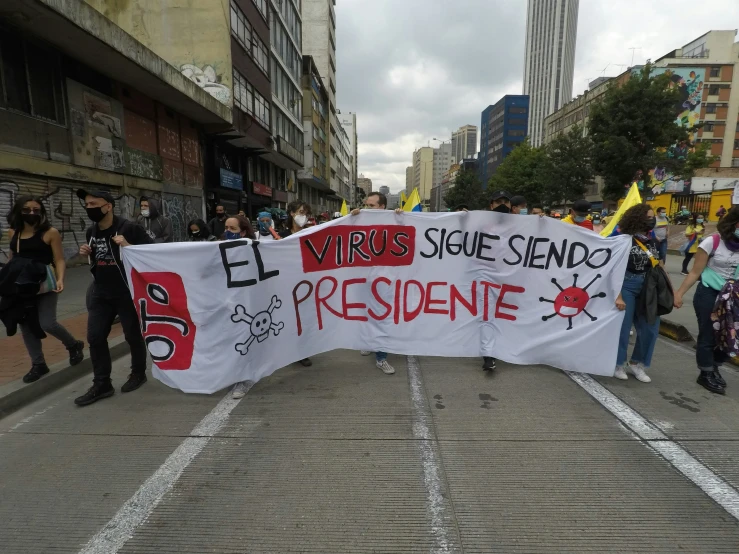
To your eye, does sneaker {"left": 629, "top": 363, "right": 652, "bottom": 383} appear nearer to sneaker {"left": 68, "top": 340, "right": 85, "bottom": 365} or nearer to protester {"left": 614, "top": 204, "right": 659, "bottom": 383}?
protester {"left": 614, "top": 204, "right": 659, "bottom": 383}

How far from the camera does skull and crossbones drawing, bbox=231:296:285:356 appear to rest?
13.3ft

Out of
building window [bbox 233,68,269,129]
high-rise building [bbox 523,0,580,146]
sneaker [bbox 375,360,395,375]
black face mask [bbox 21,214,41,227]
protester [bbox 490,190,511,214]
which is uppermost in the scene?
high-rise building [bbox 523,0,580,146]

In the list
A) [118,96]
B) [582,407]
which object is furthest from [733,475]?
[118,96]

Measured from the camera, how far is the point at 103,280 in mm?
3953

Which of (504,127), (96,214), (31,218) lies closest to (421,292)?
(96,214)

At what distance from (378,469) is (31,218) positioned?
394 centimetres

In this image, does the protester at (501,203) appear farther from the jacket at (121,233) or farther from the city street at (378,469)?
the jacket at (121,233)

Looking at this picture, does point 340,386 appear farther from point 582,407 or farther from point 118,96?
point 118,96

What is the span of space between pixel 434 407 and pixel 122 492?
239 cm

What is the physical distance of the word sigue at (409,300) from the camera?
4699 mm

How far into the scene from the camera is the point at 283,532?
226cm

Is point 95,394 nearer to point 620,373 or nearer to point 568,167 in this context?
point 620,373

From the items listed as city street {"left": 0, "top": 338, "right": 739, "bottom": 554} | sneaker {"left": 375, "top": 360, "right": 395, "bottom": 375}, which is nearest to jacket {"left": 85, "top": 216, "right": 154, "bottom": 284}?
city street {"left": 0, "top": 338, "right": 739, "bottom": 554}

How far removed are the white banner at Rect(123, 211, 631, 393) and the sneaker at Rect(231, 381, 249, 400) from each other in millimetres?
114
